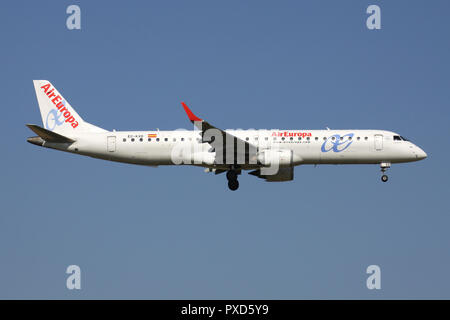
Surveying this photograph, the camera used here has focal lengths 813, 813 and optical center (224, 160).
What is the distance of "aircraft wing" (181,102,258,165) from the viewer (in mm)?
52594

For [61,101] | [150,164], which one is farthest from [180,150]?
[61,101]

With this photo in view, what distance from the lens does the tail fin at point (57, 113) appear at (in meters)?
59.7

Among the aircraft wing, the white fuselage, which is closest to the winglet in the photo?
the aircraft wing

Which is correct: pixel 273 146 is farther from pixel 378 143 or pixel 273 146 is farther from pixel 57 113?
pixel 57 113

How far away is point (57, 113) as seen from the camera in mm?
60562

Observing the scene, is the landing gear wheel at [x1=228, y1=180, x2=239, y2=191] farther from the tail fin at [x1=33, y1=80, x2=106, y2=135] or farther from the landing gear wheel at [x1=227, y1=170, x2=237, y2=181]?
the tail fin at [x1=33, y1=80, x2=106, y2=135]

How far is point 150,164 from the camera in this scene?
5734cm

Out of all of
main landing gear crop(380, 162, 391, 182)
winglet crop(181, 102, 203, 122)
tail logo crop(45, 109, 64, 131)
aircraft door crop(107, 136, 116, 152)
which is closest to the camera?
winglet crop(181, 102, 203, 122)

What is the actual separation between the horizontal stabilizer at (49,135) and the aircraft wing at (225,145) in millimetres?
10418

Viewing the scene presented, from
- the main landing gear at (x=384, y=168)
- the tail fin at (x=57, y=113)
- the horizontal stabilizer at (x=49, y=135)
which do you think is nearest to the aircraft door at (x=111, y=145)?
the tail fin at (x=57, y=113)

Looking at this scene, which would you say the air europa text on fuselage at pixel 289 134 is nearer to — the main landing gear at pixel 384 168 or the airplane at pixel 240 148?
the airplane at pixel 240 148

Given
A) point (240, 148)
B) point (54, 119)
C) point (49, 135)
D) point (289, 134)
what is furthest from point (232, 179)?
point (54, 119)

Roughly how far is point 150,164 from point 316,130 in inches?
468

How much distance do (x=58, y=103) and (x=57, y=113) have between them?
891 mm
